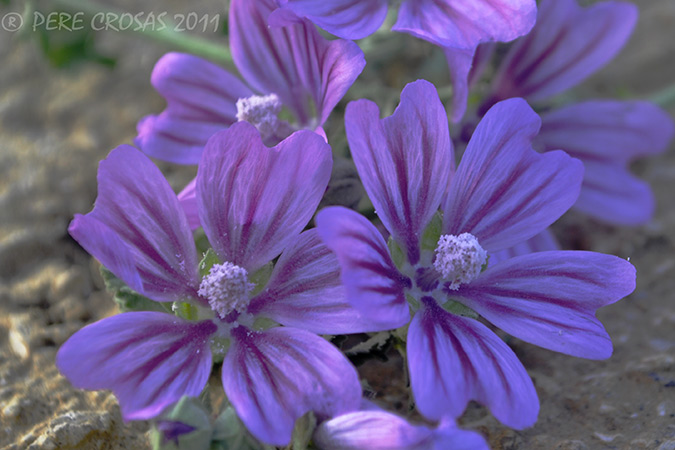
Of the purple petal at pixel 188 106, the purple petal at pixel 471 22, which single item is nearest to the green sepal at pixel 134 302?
the purple petal at pixel 188 106

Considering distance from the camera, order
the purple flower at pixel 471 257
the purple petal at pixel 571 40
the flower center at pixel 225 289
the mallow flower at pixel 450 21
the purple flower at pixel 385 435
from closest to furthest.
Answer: the purple flower at pixel 385 435, the purple flower at pixel 471 257, the flower center at pixel 225 289, the mallow flower at pixel 450 21, the purple petal at pixel 571 40

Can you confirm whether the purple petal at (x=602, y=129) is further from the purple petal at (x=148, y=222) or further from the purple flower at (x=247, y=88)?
the purple petal at (x=148, y=222)

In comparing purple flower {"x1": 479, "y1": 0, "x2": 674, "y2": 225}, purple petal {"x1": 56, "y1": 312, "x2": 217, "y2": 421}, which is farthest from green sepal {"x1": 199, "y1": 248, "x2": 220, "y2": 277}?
purple flower {"x1": 479, "y1": 0, "x2": 674, "y2": 225}

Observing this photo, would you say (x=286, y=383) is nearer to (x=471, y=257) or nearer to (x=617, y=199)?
(x=471, y=257)

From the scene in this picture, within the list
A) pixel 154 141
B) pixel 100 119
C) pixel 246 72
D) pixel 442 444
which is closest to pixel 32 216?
pixel 100 119

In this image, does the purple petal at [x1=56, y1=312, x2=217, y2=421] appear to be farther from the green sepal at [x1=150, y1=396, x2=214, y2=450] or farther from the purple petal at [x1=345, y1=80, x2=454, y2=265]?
the purple petal at [x1=345, y1=80, x2=454, y2=265]

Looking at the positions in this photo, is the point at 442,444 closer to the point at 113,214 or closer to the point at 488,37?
the point at 113,214
